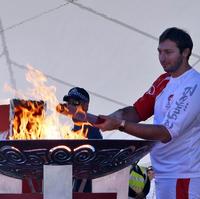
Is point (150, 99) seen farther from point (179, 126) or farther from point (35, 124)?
point (35, 124)

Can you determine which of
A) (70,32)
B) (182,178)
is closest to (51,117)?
(182,178)

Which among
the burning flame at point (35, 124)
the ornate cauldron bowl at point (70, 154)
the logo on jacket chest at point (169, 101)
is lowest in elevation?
the ornate cauldron bowl at point (70, 154)

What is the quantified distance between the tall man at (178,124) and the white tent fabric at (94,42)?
8.61 feet

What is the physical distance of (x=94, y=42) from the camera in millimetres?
5996

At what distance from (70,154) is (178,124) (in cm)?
50

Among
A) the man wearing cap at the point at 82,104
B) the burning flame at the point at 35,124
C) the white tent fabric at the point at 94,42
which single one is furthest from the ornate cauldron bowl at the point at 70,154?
the white tent fabric at the point at 94,42

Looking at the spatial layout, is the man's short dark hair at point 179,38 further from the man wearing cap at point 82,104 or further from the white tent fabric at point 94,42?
the white tent fabric at point 94,42

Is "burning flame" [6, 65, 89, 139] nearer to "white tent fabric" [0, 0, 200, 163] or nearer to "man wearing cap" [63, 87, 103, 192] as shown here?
"man wearing cap" [63, 87, 103, 192]

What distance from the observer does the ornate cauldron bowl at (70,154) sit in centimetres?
264

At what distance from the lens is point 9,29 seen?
5988mm

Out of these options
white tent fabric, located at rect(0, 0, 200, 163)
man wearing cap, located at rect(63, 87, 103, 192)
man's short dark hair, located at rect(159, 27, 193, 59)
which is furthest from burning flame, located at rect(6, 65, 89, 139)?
white tent fabric, located at rect(0, 0, 200, 163)

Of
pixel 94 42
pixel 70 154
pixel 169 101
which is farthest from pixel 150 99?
pixel 94 42

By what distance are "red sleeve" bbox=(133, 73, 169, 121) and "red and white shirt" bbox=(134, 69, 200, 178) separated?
62 millimetres

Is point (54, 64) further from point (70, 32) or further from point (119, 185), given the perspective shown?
point (119, 185)
